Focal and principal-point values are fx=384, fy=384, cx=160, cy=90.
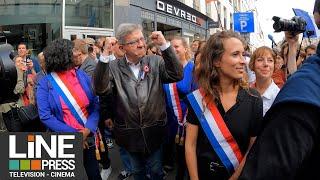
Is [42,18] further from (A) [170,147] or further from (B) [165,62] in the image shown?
(B) [165,62]

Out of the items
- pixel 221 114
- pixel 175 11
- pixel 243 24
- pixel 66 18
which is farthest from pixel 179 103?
pixel 243 24

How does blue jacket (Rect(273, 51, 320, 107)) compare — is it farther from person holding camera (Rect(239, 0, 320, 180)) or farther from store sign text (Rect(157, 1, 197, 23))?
store sign text (Rect(157, 1, 197, 23))

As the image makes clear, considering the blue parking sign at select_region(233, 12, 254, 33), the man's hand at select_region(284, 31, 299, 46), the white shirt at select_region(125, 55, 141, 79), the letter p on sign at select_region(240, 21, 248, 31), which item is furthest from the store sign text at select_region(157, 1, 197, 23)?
the man's hand at select_region(284, 31, 299, 46)

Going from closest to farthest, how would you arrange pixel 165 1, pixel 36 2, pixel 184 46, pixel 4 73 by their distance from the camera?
pixel 4 73
pixel 184 46
pixel 36 2
pixel 165 1

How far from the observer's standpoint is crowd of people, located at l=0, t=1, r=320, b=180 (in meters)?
1.06

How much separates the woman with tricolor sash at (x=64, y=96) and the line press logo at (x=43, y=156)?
776 millimetres

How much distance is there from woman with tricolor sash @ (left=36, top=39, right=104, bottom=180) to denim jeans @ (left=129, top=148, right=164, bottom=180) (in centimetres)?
43

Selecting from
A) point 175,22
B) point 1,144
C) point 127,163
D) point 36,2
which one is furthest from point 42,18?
point 1,144

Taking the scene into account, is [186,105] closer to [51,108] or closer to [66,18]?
[51,108]

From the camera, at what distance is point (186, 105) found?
9.28 ft

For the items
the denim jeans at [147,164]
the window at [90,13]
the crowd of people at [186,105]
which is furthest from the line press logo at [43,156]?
the window at [90,13]

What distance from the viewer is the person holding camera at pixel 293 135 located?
39.9 inches

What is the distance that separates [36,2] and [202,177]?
10434 millimetres

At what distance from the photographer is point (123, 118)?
320 centimetres
